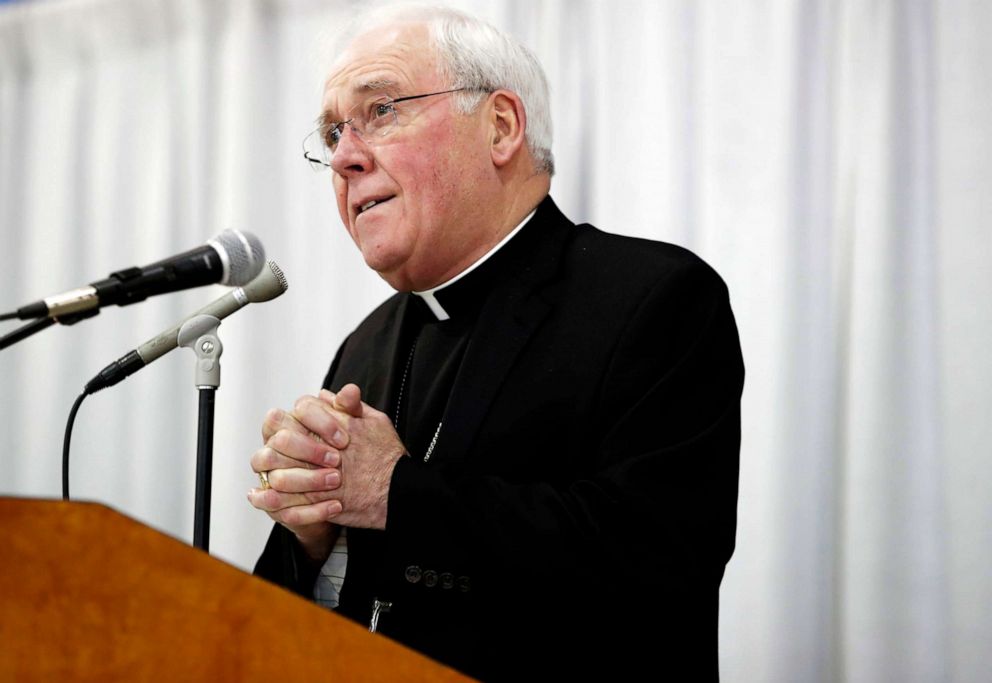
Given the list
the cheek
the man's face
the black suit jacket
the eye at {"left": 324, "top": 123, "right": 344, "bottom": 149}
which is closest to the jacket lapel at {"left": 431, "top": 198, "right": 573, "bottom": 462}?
the black suit jacket

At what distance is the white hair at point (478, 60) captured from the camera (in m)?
2.22

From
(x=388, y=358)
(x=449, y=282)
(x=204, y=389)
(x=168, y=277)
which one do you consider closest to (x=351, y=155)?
(x=449, y=282)

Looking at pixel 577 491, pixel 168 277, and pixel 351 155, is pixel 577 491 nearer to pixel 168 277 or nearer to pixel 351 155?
pixel 168 277

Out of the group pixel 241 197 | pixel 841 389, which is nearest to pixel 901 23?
pixel 841 389

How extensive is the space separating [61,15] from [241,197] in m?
1.23

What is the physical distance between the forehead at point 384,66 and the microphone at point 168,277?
73 cm

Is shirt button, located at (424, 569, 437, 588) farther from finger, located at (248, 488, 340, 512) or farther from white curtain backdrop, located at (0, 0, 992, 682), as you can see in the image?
white curtain backdrop, located at (0, 0, 992, 682)

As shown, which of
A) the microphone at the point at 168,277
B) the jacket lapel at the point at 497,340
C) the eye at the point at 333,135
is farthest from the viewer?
the eye at the point at 333,135

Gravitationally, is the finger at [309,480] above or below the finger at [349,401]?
below

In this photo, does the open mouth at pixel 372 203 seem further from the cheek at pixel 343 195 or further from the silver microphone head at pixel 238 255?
the silver microphone head at pixel 238 255

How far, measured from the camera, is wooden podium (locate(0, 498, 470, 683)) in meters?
1.05

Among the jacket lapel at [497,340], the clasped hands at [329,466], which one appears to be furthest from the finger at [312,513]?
the jacket lapel at [497,340]

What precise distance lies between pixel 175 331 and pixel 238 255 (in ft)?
1.34

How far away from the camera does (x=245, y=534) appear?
3.69m
